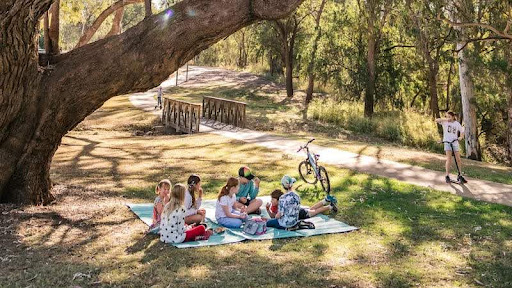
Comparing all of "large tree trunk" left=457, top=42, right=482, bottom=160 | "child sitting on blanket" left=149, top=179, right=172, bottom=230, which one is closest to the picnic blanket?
"child sitting on blanket" left=149, top=179, right=172, bottom=230

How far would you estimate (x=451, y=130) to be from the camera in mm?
12648

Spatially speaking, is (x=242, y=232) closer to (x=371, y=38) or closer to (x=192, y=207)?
(x=192, y=207)

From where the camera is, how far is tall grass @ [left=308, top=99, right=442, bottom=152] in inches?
923

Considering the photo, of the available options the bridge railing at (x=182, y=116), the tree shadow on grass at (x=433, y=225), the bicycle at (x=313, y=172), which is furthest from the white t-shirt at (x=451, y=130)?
the bridge railing at (x=182, y=116)

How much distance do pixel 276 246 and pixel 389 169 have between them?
6703mm

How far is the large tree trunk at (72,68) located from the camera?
29.0 ft

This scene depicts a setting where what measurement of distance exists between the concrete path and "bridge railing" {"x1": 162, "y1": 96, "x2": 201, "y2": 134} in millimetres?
1927

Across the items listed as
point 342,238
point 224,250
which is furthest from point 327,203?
point 224,250

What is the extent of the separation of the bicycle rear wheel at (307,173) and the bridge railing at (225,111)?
10814 millimetres

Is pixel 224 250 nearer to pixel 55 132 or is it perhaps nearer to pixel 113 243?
pixel 113 243

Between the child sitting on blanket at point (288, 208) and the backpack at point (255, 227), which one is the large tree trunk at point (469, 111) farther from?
the backpack at point (255, 227)

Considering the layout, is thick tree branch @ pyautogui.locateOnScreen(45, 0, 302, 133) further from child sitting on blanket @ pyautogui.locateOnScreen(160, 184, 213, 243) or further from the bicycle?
the bicycle

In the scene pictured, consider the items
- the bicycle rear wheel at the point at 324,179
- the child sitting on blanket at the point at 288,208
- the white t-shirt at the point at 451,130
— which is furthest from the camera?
the white t-shirt at the point at 451,130

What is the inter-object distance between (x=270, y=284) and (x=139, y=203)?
500 cm
